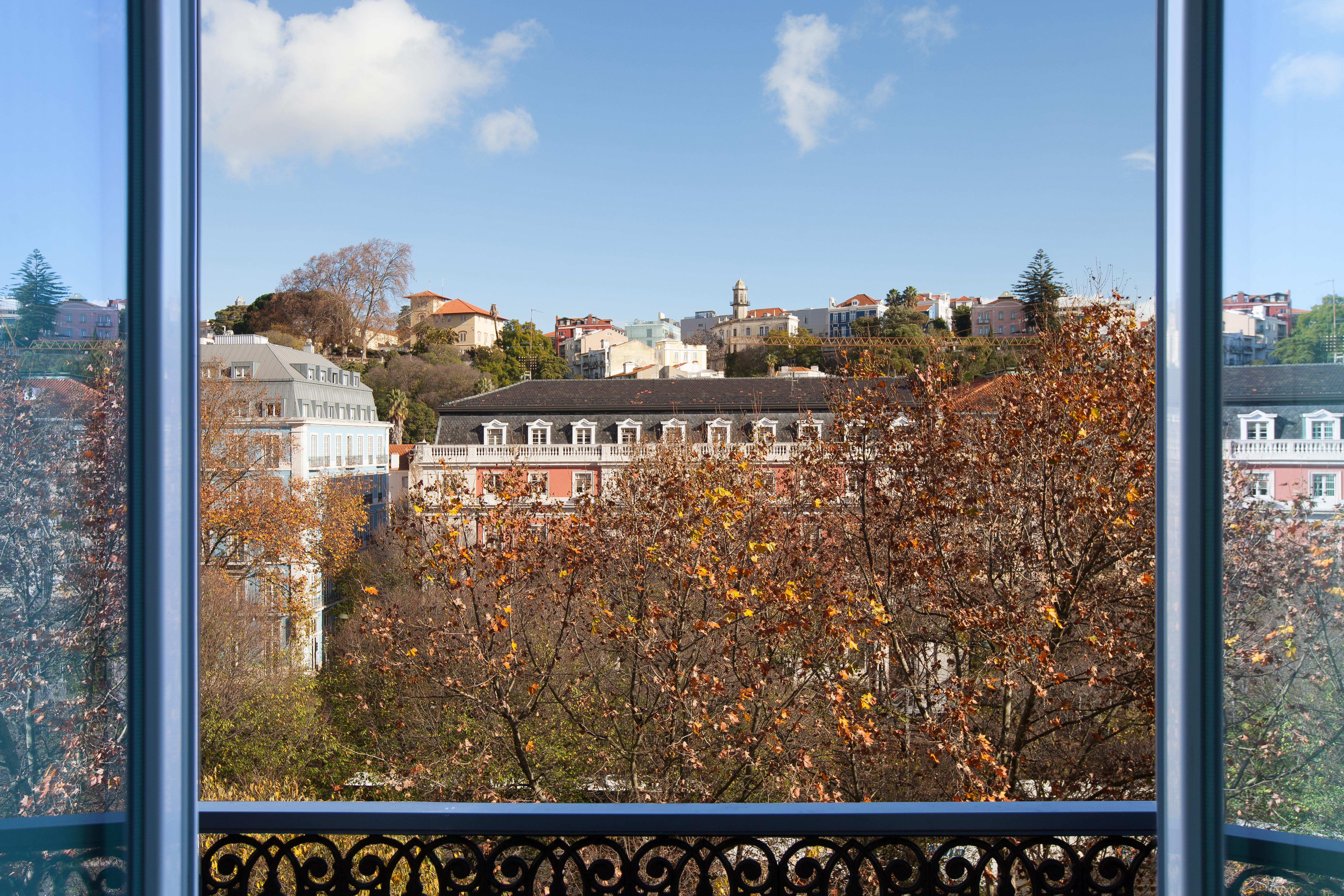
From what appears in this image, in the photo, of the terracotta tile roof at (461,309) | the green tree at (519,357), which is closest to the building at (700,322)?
the terracotta tile roof at (461,309)

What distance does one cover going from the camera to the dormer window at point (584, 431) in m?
17.4

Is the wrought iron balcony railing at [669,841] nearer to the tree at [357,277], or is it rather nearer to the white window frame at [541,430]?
the white window frame at [541,430]

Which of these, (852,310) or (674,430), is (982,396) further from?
(852,310)

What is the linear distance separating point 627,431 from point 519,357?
9.49m

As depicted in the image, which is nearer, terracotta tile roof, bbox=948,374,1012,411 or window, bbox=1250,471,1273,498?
window, bbox=1250,471,1273,498

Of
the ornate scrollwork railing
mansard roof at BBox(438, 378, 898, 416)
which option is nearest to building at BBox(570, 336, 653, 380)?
mansard roof at BBox(438, 378, 898, 416)

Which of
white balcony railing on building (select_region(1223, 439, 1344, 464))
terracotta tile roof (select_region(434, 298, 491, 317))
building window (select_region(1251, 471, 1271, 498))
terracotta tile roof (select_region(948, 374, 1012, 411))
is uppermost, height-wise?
terracotta tile roof (select_region(434, 298, 491, 317))

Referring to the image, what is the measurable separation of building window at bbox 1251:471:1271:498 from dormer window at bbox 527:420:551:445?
16.5 m

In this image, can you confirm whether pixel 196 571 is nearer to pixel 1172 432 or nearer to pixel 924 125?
pixel 1172 432

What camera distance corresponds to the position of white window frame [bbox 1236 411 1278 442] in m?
0.88

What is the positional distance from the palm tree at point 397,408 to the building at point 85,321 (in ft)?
72.0

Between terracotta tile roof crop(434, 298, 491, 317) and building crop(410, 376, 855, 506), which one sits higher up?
terracotta tile roof crop(434, 298, 491, 317)

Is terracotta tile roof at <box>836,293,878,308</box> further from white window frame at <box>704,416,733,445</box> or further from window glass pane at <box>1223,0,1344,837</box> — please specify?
window glass pane at <box>1223,0,1344,837</box>

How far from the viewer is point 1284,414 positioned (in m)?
0.86
